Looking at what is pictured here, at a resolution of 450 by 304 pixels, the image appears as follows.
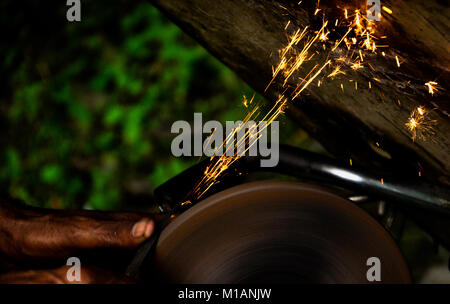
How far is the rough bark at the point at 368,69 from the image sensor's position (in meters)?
0.70

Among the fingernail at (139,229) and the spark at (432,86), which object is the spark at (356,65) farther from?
the fingernail at (139,229)

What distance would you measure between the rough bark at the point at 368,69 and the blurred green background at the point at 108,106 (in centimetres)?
103

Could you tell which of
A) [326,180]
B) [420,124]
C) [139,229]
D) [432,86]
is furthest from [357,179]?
[139,229]

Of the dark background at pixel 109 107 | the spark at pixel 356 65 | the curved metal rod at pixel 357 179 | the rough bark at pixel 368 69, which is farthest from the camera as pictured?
the dark background at pixel 109 107

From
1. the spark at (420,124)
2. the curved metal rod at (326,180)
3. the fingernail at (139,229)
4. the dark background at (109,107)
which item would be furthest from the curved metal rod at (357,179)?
the dark background at (109,107)

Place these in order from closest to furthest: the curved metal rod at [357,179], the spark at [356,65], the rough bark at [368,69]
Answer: the rough bark at [368,69], the spark at [356,65], the curved metal rod at [357,179]

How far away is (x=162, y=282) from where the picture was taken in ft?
2.56

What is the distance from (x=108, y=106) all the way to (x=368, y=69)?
1.80m

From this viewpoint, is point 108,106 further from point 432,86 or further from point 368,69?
point 432,86

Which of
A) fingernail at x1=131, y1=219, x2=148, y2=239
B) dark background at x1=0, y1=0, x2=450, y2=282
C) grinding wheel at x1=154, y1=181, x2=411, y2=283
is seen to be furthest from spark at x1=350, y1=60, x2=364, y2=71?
dark background at x1=0, y1=0, x2=450, y2=282

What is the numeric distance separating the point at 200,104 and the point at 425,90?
5.09 ft

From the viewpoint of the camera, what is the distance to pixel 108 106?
7.39ft

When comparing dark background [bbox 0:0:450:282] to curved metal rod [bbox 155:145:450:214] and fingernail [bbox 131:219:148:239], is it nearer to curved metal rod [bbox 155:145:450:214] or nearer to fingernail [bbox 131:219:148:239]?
curved metal rod [bbox 155:145:450:214]

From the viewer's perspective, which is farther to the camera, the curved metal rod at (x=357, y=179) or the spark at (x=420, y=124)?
the curved metal rod at (x=357, y=179)
